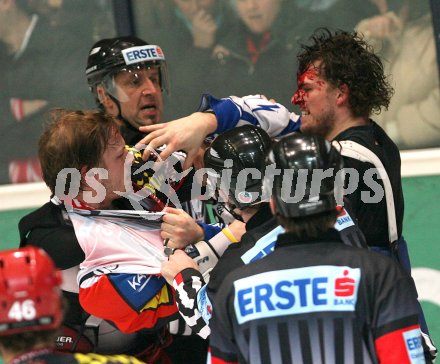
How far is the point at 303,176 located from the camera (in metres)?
2.31

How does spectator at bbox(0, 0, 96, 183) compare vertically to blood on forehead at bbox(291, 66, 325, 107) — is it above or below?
above

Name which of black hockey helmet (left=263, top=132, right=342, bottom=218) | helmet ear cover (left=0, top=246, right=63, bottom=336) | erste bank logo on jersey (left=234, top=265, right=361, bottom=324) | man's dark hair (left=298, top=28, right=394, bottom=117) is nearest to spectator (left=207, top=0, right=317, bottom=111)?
man's dark hair (left=298, top=28, right=394, bottom=117)

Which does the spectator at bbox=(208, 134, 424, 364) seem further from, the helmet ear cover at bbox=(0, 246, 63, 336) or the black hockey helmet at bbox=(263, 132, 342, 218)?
the helmet ear cover at bbox=(0, 246, 63, 336)

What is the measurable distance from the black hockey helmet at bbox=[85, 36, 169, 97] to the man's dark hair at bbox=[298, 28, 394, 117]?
0.61m

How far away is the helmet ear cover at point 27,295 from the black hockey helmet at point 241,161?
794mm

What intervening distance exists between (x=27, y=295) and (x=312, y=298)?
70 cm

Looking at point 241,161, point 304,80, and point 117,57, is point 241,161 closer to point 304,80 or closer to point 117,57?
point 304,80

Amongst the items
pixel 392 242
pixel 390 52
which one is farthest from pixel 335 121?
pixel 390 52

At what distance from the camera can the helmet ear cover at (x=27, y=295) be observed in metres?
1.89

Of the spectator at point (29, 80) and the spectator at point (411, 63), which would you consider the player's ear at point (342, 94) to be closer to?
the spectator at point (411, 63)

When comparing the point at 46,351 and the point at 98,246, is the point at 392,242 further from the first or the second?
the point at 46,351

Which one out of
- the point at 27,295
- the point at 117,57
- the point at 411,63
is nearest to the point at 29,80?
the point at 117,57

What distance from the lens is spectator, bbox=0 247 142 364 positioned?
6.19ft

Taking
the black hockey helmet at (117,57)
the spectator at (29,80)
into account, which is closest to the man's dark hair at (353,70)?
the black hockey helmet at (117,57)
